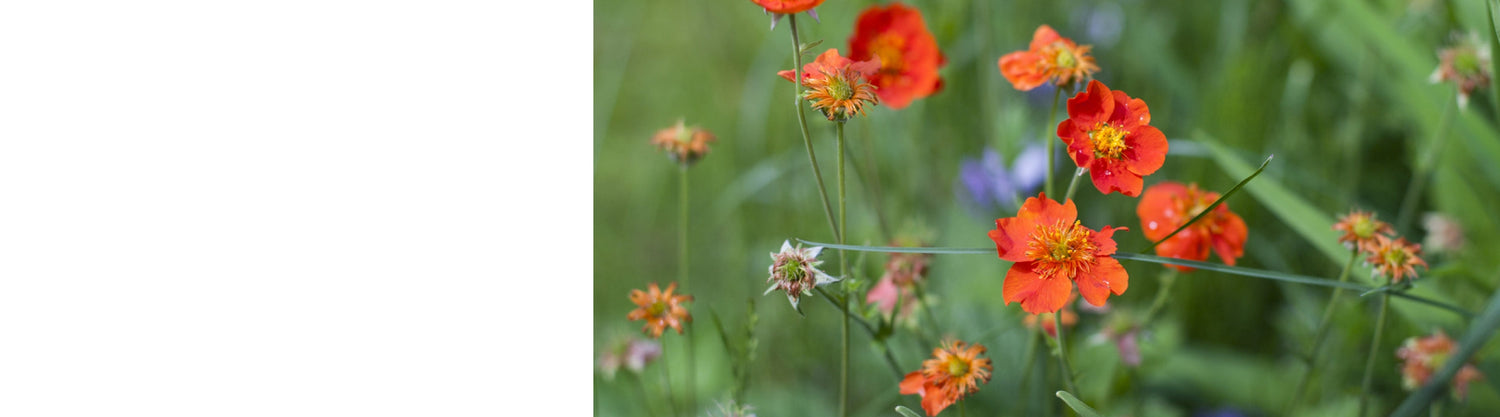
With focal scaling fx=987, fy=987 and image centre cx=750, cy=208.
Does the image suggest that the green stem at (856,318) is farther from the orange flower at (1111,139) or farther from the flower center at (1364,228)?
the flower center at (1364,228)

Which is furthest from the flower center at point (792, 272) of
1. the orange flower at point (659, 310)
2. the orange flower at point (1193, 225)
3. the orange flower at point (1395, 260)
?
the orange flower at point (1395, 260)

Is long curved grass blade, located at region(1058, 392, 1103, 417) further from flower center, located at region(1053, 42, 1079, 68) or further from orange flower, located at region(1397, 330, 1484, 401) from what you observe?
orange flower, located at region(1397, 330, 1484, 401)

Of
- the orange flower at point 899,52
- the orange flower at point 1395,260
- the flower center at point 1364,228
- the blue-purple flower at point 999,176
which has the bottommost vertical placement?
the orange flower at point 1395,260

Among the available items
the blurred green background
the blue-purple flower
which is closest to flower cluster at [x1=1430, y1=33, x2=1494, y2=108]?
the blurred green background

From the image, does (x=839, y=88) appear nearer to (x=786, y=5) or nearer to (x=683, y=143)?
(x=786, y=5)
